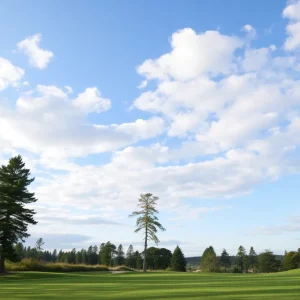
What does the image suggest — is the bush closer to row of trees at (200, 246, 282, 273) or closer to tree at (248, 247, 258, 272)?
row of trees at (200, 246, 282, 273)

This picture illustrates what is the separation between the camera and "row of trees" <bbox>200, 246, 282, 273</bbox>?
9712cm

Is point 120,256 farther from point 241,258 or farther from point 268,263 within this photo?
point 268,263

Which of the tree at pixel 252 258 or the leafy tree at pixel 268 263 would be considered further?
the tree at pixel 252 258

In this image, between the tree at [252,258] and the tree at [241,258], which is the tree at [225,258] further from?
the tree at [252,258]

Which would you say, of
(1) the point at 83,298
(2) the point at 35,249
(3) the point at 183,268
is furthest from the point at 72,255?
(1) the point at 83,298

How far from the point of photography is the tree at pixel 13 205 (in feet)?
140

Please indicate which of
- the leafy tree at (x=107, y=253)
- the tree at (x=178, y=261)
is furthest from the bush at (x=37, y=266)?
the leafy tree at (x=107, y=253)

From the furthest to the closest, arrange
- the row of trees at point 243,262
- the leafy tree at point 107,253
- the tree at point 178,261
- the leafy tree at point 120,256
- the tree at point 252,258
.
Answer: the leafy tree at point 120,256 → the tree at point 252,258 → the leafy tree at point 107,253 → the tree at point 178,261 → the row of trees at point 243,262

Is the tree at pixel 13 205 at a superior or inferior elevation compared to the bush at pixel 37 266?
superior

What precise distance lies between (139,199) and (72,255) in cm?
10070

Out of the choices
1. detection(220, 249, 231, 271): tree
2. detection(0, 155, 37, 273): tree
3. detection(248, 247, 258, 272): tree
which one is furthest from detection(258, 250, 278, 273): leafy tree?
detection(0, 155, 37, 273): tree

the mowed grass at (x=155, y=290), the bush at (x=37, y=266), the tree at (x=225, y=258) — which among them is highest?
the tree at (x=225, y=258)

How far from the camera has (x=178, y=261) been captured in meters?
115

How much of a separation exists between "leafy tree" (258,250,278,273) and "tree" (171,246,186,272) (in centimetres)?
2687
